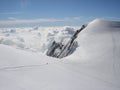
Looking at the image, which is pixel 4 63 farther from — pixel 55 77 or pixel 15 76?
pixel 55 77

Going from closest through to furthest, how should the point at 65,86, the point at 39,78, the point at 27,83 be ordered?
the point at 27,83, the point at 65,86, the point at 39,78

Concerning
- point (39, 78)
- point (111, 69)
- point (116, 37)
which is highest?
point (116, 37)

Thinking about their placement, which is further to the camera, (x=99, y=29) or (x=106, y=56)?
(x=99, y=29)

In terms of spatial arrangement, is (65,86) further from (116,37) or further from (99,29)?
(99,29)

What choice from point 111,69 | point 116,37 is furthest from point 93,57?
point 116,37

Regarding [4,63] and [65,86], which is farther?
[4,63]

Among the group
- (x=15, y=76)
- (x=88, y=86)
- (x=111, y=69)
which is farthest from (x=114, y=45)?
(x=15, y=76)

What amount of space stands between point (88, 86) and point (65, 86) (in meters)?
1.68

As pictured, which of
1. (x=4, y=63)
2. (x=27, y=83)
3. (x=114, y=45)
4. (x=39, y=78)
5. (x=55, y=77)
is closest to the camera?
(x=27, y=83)

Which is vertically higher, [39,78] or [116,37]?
[116,37]

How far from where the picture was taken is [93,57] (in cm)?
1978

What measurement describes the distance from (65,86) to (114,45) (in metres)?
16.2

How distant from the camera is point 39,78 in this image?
31.0 feet

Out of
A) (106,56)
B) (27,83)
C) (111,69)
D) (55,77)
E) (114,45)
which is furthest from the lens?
(114,45)
